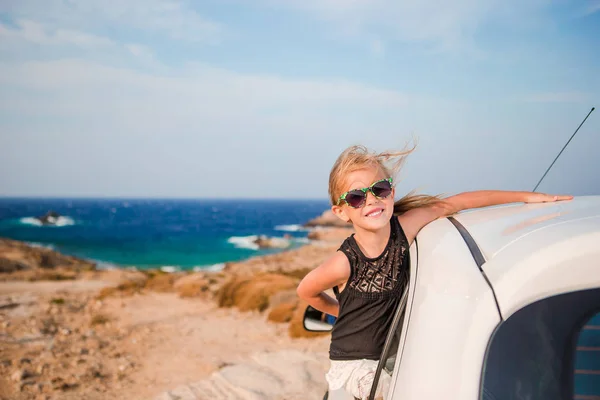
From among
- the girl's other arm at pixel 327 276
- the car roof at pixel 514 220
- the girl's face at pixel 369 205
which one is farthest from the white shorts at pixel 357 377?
the car roof at pixel 514 220

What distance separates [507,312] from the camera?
3.72 feet

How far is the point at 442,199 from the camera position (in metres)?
2.25

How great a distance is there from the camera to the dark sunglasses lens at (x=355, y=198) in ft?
6.44

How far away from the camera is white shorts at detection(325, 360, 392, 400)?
5.97 ft

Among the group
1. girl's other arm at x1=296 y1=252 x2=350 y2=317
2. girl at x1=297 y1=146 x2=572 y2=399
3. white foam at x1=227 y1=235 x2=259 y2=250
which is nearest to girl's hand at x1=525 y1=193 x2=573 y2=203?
girl at x1=297 y1=146 x2=572 y2=399

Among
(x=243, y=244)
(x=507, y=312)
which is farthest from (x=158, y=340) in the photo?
(x=243, y=244)

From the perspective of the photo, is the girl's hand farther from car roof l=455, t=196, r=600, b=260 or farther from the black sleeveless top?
the black sleeveless top

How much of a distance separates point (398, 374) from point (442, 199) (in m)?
1.09

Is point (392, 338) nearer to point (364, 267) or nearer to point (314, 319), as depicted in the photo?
point (364, 267)

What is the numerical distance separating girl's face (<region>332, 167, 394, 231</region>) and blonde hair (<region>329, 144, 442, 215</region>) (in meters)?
0.02

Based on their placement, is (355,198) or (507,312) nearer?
(507,312)

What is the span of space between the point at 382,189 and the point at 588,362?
91 centimetres

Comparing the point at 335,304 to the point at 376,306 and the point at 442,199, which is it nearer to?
the point at 376,306

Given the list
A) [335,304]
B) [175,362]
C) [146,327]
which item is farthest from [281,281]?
[335,304]
